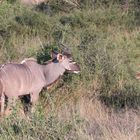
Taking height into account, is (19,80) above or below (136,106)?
above

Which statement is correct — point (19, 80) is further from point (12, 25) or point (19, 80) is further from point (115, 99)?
point (12, 25)

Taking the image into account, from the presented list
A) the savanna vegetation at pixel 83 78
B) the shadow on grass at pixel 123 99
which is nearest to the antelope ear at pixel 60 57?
the savanna vegetation at pixel 83 78

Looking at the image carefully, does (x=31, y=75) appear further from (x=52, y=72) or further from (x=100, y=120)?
(x=100, y=120)

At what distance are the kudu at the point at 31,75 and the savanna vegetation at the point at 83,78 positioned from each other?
24cm

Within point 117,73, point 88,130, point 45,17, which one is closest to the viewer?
point 88,130

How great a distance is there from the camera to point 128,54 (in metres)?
12.3

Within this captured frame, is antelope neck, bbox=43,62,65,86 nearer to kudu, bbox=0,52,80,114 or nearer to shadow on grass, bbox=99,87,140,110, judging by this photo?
kudu, bbox=0,52,80,114

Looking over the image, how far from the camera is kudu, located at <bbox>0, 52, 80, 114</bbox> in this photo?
8992 millimetres

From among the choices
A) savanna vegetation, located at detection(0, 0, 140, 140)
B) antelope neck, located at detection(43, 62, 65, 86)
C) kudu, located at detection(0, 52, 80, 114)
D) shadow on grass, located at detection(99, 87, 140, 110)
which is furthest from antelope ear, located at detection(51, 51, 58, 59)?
shadow on grass, located at detection(99, 87, 140, 110)

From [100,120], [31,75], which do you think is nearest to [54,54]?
[31,75]

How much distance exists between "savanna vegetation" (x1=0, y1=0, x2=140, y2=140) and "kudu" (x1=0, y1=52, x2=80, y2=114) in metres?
0.24

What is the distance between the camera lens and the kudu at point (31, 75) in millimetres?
8992

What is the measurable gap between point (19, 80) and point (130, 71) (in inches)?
113

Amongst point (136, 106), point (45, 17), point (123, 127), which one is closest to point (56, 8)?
point (45, 17)
